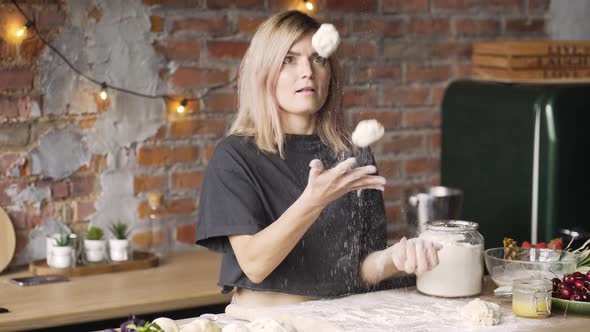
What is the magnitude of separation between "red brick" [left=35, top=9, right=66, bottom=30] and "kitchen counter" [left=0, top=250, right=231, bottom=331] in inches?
29.8

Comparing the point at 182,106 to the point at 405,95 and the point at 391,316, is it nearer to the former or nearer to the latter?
the point at 405,95

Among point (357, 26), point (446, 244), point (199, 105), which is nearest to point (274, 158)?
point (446, 244)

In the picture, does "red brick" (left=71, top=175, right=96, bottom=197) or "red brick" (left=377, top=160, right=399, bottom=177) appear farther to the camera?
"red brick" (left=377, top=160, right=399, bottom=177)

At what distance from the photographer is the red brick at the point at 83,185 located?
3084mm

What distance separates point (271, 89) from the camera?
2.42 m

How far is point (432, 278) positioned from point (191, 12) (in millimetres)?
1433

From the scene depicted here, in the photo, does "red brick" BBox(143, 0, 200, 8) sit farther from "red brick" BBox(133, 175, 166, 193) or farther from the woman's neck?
the woman's neck

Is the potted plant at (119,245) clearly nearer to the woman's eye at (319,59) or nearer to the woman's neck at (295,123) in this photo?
the woman's neck at (295,123)

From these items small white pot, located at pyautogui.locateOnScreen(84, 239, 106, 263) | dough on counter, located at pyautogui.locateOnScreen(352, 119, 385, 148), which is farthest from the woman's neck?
small white pot, located at pyautogui.locateOnScreen(84, 239, 106, 263)

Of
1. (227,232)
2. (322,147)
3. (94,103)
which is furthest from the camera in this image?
(94,103)

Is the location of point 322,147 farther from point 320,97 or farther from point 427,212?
point 427,212

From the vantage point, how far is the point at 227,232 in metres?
2.30

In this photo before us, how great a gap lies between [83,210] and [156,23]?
0.65m

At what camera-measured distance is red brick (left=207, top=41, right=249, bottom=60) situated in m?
3.26
